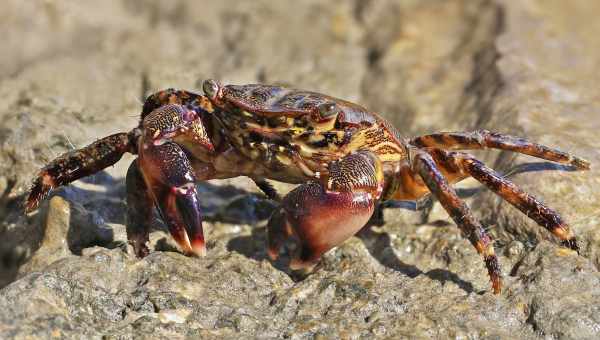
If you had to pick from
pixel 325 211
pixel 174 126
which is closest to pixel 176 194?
pixel 174 126

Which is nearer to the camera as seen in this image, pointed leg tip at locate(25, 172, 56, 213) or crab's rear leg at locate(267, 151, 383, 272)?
crab's rear leg at locate(267, 151, 383, 272)

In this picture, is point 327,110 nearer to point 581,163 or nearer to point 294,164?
point 294,164

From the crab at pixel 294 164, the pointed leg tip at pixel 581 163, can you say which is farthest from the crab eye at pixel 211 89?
the pointed leg tip at pixel 581 163

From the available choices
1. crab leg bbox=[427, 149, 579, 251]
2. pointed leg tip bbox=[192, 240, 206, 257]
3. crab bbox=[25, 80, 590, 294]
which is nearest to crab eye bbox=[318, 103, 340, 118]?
crab bbox=[25, 80, 590, 294]

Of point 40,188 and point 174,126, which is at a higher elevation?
point 174,126

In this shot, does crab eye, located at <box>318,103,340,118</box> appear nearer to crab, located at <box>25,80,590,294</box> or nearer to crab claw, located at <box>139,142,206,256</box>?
crab, located at <box>25,80,590,294</box>

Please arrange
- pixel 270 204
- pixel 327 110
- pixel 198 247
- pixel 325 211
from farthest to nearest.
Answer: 1. pixel 270 204
2. pixel 327 110
3. pixel 198 247
4. pixel 325 211
